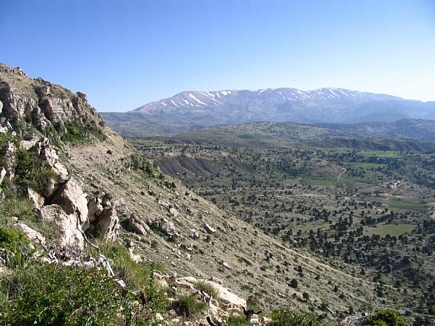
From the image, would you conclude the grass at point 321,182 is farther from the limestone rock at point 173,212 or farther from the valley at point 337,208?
the limestone rock at point 173,212

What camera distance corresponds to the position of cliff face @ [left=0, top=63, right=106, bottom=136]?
99.5ft

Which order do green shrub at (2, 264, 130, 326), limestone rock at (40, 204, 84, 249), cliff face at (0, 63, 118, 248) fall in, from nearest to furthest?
green shrub at (2, 264, 130, 326), limestone rock at (40, 204, 84, 249), cliff face at (0, 63, 118, 248)

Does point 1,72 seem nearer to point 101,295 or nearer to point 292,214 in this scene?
point 101,295

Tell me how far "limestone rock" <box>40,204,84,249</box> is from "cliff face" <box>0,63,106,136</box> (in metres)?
19.3

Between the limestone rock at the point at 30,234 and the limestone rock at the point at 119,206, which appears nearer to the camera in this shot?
the limestone rock at the point at 30,234

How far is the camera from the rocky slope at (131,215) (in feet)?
42.0

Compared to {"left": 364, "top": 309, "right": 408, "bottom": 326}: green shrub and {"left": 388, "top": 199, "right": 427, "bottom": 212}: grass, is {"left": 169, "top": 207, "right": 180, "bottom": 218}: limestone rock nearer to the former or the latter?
{"left": 364, "top": 309, "right": 408, "bottom": 326}: green shrub

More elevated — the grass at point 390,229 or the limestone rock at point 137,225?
the limestone rock at point 137,225

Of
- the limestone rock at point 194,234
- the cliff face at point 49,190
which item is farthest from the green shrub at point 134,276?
the limestone rock at point 194,234

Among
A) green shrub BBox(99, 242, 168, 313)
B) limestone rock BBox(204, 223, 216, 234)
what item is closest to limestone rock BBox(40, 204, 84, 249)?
green shrub BBox(99, 242, 168, 313)

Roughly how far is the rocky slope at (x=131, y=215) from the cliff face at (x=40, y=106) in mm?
133

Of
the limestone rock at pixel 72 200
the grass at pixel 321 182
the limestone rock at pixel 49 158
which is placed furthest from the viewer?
the grass at pixel 321 182

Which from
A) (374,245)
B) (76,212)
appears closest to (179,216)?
(76,212)

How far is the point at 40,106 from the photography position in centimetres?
3494
